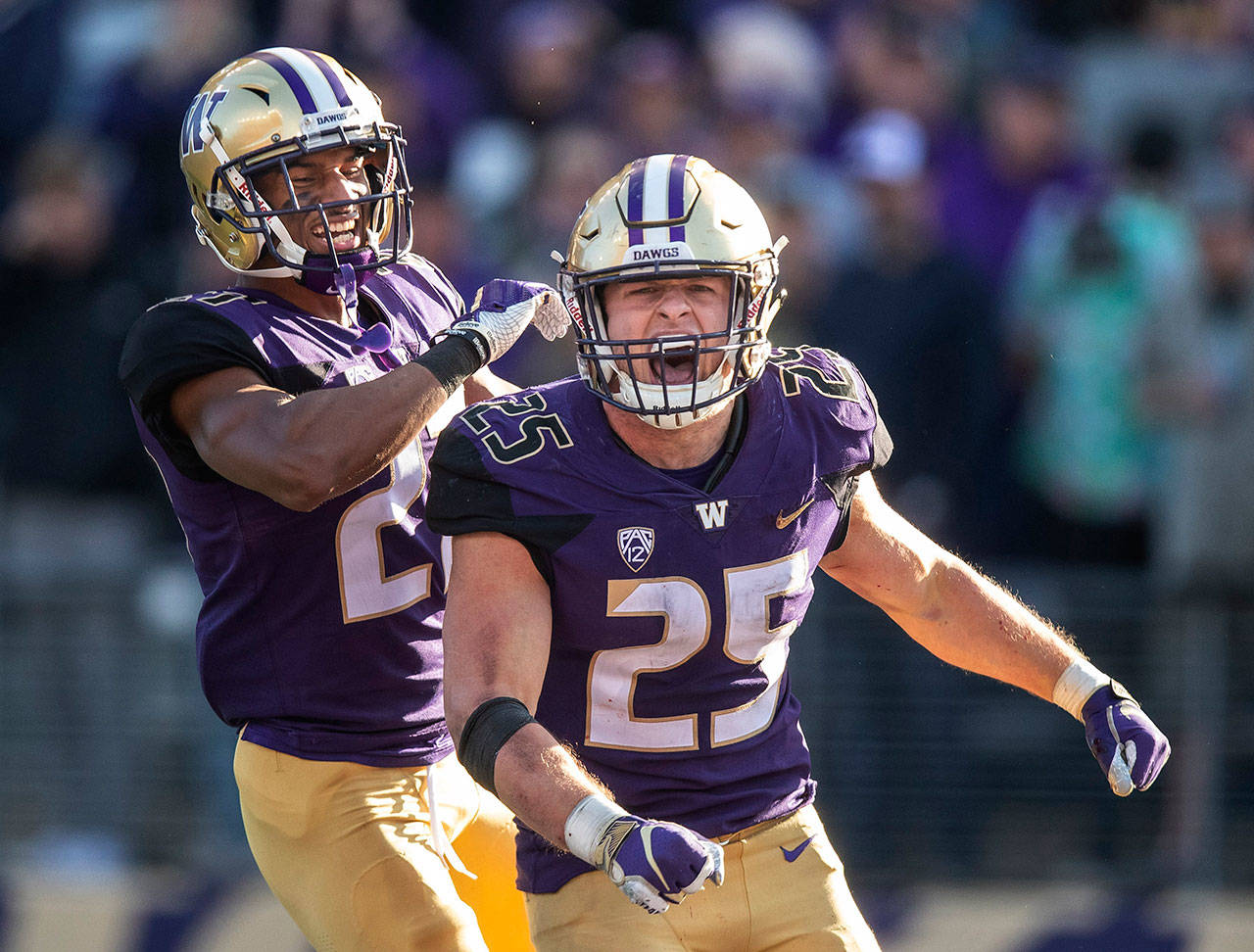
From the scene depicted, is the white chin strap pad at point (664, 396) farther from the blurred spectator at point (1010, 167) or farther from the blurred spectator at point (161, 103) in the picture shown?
the blurred spectator at point (161, 103)

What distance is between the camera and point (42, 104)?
7.38m

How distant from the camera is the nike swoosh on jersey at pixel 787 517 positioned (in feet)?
10.2

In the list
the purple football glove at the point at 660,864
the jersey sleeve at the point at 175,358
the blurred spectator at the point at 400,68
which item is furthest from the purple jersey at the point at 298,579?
the blurred spectator at the point at 400,68

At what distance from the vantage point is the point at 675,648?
303 cm

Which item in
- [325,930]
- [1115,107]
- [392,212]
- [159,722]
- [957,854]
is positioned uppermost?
[392,212]

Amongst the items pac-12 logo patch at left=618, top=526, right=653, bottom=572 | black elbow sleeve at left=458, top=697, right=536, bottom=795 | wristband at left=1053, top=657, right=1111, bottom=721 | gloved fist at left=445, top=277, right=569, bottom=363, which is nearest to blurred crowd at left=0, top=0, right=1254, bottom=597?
wristband at left=1053, top=657, right=1111, bottom=721

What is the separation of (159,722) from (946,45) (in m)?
4.05

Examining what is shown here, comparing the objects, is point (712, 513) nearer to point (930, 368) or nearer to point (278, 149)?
point (278, 149)

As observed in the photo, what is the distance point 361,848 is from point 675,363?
1016 millimetres

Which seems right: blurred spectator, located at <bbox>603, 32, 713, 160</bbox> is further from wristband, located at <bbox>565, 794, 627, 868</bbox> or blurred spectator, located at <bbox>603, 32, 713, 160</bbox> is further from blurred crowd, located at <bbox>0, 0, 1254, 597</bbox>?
wristband, located at <bbox>565, 794, 627, 868</bbox>

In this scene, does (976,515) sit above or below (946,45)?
below

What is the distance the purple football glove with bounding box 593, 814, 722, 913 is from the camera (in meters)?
2.55

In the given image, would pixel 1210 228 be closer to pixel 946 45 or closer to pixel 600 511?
pixel 946 45

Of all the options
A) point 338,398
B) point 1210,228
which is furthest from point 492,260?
point 338,398
